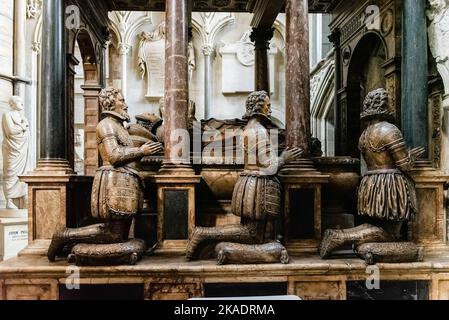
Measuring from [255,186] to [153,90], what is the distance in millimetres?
7737

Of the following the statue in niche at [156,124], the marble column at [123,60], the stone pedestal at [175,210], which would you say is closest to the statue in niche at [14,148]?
the statue in niche at [156,124]

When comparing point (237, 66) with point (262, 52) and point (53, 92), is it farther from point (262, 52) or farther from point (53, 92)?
point (53, 92)

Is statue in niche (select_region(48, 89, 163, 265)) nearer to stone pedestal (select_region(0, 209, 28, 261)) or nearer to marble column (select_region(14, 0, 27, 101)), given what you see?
stone pedestal (select_region(0, 209, 28, 261))

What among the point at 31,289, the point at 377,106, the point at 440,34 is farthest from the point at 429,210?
the point at 31,289

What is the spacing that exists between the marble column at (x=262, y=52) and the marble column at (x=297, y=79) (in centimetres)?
248

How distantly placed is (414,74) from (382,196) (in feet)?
5.76

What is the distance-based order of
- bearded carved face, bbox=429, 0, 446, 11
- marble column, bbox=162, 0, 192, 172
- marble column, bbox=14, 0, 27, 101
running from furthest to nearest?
marble column, bbox=14, 0, 27, 101, bearded carved face, bbox=429, 0, 446, 11, marble column, bbox=162, 0, 192, 172

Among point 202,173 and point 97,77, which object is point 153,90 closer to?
point 97,77

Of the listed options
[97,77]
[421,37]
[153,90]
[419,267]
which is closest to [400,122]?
[421,37]

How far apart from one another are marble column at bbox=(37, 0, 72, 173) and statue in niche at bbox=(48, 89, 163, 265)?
916 millimetres

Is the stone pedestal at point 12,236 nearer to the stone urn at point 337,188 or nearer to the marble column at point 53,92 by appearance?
the marble column at point 53,92

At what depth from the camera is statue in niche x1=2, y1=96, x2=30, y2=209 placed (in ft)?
25.8

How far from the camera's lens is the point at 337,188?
5.01m

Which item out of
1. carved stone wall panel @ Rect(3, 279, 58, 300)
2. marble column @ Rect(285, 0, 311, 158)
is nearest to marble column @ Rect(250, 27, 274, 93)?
marble column @ Rect(285, 0, 311, 158)
